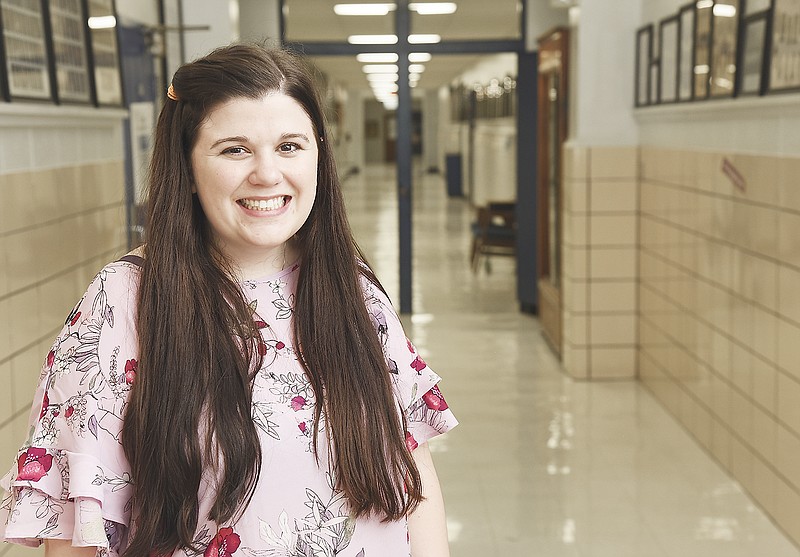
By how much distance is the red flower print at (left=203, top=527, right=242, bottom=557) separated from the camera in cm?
135

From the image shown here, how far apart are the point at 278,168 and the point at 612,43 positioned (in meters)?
5.06

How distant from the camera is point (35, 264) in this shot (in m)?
3.43

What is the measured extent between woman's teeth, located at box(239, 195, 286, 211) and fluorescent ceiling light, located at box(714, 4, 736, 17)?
11.3 feet

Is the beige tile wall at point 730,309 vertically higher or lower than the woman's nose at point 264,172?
lower

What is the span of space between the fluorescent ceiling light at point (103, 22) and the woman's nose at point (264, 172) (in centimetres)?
328

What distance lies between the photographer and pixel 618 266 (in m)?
6.14

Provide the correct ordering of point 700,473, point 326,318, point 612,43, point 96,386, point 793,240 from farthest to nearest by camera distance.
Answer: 1. point 612,43
2. point 700,473
3. point 793,240
4. point 326,318
5. point 96,386

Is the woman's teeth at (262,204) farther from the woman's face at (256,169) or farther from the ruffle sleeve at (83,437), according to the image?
the ruffle sleeve at (83,437)

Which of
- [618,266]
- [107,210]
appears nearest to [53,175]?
[107,210]

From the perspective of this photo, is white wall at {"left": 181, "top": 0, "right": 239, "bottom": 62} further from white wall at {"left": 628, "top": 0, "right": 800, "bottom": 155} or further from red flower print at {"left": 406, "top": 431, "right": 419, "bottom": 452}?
red flower print at {"left": 406, "top": 431, "right": 419, "bottom": 452}

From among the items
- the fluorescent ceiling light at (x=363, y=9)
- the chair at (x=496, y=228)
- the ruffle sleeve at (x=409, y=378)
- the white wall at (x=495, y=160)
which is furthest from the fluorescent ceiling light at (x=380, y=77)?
the ruffle sleeve at (x=409, y=378)

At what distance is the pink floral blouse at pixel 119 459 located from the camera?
1.30m

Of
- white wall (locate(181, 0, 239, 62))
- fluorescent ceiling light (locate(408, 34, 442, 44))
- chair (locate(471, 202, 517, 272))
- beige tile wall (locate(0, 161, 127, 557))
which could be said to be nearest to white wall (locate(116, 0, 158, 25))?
white wall (locate(181, 0, 239, 62))

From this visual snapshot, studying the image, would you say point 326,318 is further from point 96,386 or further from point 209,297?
point 96,386
